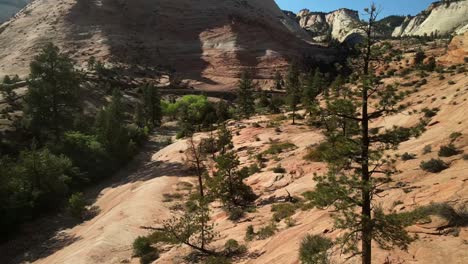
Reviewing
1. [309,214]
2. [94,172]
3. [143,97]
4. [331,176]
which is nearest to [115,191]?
[94,172]

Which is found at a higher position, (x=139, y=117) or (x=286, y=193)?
(x=139, y=117)

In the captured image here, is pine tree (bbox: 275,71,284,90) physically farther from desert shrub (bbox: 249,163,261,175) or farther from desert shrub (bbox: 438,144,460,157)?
desert shrub (bbox: 438,144,460,157)

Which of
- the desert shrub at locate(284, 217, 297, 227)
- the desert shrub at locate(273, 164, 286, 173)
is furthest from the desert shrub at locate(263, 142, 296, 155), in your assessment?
the desert shrub at locate(284, 217, 297, 227)

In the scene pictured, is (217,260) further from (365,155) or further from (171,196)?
(171,196)

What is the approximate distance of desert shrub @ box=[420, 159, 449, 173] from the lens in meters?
23.9

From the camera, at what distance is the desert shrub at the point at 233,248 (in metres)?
24.5

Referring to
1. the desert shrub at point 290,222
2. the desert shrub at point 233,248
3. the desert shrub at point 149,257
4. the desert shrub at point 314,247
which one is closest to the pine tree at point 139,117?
the desert shrub at point 149,257

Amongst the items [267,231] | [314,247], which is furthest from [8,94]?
[314,247]

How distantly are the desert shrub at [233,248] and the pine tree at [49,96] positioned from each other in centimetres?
3876

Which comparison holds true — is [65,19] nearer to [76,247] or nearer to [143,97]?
[143,97]

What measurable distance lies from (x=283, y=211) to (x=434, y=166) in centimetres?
944

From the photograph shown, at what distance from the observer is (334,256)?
18.6m

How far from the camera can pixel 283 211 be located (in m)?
27.5

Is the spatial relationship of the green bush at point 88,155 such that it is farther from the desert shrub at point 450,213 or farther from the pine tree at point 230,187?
the desert shrub at point 450,213
